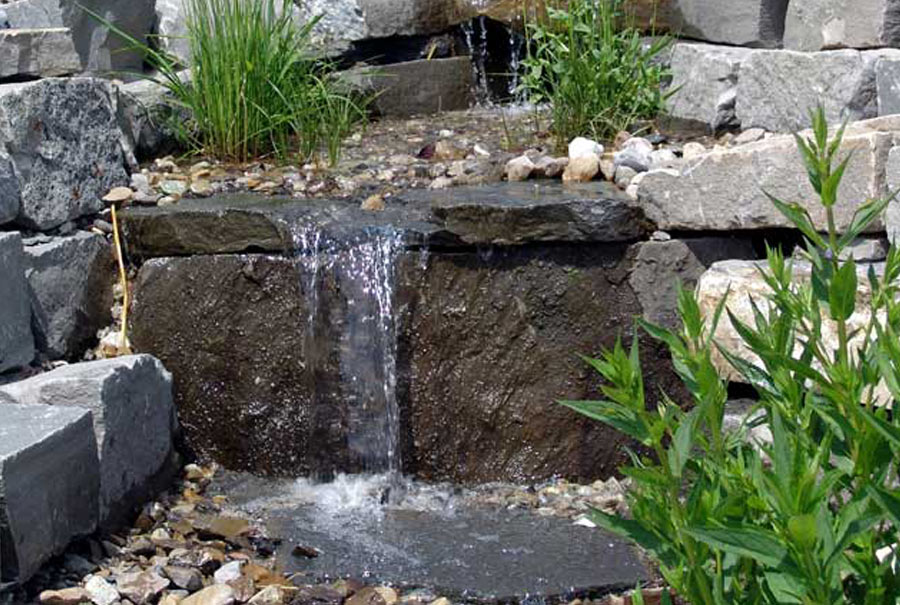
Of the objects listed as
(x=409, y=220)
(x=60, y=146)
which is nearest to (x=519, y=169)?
(x=409, y=220)

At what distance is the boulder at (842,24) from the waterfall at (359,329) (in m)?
1.78

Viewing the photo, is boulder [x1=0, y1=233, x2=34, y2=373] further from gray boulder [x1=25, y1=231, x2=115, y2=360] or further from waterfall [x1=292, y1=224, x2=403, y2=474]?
waterfall [x1=292, y1=224, x2=403, y2=474]

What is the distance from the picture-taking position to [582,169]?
5.03 m

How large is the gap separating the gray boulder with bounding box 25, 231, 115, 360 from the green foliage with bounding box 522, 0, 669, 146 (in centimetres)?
180

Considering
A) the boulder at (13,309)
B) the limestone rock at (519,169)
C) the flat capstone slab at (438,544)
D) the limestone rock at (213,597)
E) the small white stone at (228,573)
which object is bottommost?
the flat capstone slab at (438,544)

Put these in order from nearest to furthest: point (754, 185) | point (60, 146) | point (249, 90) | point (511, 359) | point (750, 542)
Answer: point (750, 542), point (754, 185), point (511, 359), point (60, 146), point (249, 90)

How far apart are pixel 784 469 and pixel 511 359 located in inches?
123

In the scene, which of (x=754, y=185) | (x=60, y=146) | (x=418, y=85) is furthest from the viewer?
(x=418, y=85)

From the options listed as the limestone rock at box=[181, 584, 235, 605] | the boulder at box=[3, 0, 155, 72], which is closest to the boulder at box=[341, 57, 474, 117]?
the boulder at box=[3, 0, 155, 72]

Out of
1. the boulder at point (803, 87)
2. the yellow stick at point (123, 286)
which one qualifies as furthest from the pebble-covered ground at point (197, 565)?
the boulder at point (803, 87)

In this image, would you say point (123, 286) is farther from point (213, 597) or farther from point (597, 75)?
point (597, 75)

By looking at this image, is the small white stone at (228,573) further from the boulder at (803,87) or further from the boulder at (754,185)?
the boulder at (803,87)

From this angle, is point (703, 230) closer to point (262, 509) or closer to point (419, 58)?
point (262, 509)

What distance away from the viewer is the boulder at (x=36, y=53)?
4949 mm
